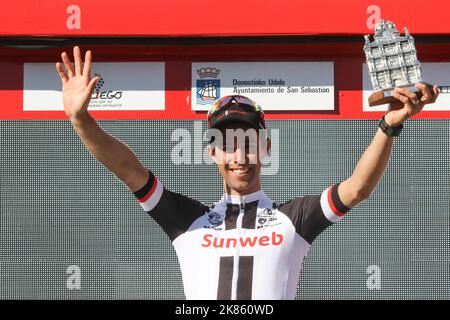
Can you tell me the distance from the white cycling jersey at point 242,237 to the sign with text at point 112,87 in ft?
4.60

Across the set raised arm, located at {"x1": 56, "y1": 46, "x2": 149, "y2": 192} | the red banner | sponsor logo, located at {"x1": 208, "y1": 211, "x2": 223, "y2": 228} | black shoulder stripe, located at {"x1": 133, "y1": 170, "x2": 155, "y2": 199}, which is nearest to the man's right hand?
raised arm, located at {"x1": 56, "y1": 46, "x2": 149, "y2": 192}

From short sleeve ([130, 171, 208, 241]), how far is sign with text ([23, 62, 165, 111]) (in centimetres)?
140

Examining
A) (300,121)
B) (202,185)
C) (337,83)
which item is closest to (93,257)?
(202,185)

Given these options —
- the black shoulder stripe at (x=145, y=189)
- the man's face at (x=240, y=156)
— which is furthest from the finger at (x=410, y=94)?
the black shoulder stripe at (x=145, y=189)

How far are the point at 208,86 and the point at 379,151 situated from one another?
169 centimetres

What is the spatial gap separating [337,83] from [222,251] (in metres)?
1.70

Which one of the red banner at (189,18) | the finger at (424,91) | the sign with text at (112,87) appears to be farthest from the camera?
the sign with text at (112,87)

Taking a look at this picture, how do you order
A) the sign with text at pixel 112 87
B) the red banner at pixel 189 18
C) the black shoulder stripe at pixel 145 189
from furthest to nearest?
the sign with text at pixel 112 87, the red banner at pixel 189 18, the black shoulder stripe at pixel 145 189

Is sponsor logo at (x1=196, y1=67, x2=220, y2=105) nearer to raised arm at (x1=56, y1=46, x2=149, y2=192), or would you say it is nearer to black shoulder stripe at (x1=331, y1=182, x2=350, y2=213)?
raised arm at (x1=56, y1=46, x2=149, y2=192)

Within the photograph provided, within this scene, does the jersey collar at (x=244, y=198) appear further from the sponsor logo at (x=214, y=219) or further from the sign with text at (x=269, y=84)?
the sign with text at (x=269, y=84)

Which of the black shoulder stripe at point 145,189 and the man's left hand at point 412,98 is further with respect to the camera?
the black shoulder stripe at point 145,189

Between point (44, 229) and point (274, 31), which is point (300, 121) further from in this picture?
point (44, 229)

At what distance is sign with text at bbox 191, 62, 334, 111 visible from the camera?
410cm

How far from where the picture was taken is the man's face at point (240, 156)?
2734 millimetres
